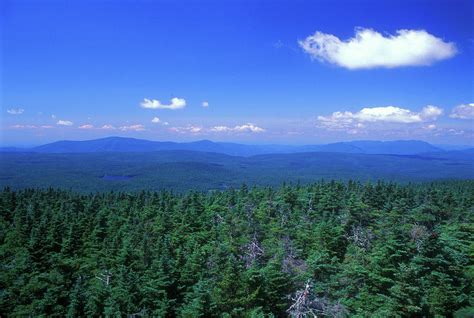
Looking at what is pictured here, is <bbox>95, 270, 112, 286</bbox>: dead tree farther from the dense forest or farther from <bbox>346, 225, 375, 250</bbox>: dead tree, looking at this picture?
<bbox>346, 225, 375, 250</bbox>: dead tree

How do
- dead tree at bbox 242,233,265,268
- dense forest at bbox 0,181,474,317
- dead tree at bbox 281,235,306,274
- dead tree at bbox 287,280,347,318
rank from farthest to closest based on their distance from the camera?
dead tree at bbox 242,233,265,268
dead tree at bbox 281,235,306,274
dense forest at bbox 0,181,474,317
dead tree at bbox 287,280,347,318

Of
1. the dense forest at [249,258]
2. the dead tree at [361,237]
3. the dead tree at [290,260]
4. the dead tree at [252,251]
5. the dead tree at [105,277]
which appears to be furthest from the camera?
the dead tree at [361,237]

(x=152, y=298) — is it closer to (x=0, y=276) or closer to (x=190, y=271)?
(x=190, y=271)

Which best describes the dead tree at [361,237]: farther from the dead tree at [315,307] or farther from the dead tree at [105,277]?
the dead tree at [105,277]

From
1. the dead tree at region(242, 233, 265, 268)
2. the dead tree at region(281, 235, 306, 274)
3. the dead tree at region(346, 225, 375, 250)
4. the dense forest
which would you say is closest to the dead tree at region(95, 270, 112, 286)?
the dense forest

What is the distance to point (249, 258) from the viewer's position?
121 ft

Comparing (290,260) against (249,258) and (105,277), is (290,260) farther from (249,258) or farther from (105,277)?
(105,277)

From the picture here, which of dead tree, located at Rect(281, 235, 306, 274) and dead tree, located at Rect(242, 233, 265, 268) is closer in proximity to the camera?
dead tree, located at Rect(281, 235, 306, 274)

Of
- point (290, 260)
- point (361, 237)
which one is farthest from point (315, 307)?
point (361, 237)

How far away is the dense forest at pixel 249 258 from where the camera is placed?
25.7 meters

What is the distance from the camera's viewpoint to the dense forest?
84.4 feet

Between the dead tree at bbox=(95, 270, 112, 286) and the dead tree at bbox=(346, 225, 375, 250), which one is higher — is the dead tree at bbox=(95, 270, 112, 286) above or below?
below

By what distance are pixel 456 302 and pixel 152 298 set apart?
21426 millimetres

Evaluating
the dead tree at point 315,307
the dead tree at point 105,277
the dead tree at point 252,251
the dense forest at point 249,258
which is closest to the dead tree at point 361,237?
the dense forest at point 249,258
